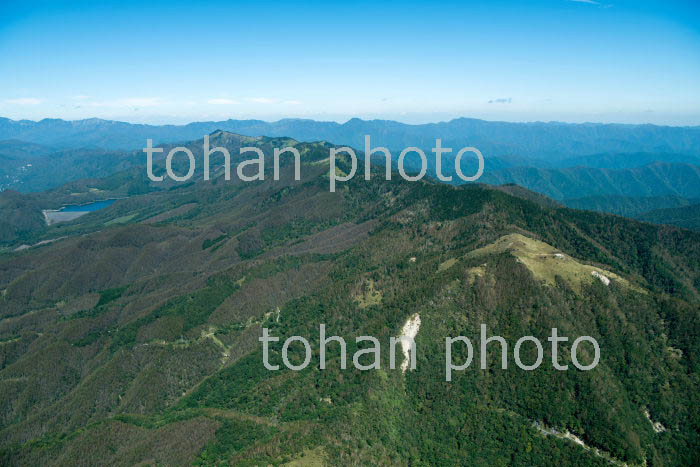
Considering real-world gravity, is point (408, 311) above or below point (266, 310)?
above

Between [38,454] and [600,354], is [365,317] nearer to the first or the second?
[600,354]

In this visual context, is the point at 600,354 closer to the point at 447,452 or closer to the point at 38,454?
the point at 447,452

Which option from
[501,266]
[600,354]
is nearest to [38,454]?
[501,266]

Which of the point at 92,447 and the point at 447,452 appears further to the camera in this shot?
the point at 92,447

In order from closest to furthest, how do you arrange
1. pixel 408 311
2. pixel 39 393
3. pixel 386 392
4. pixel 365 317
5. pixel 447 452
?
pixel 447 452 < pixel 386 392 < pixel 408 311 < pixel 365 317 < pixel 39 393

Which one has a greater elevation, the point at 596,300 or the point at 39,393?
the point at 596,300

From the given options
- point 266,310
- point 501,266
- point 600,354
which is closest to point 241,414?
point 266,310

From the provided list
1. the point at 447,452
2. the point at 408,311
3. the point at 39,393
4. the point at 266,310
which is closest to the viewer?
the point at 447,452

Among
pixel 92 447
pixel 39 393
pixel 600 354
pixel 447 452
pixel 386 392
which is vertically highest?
pixel 600 354

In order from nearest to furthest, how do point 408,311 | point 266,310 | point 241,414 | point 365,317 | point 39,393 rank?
1. point 241,414
2. point 408,311
3. point 365,317
4. point 39,393
5. point 266,310
